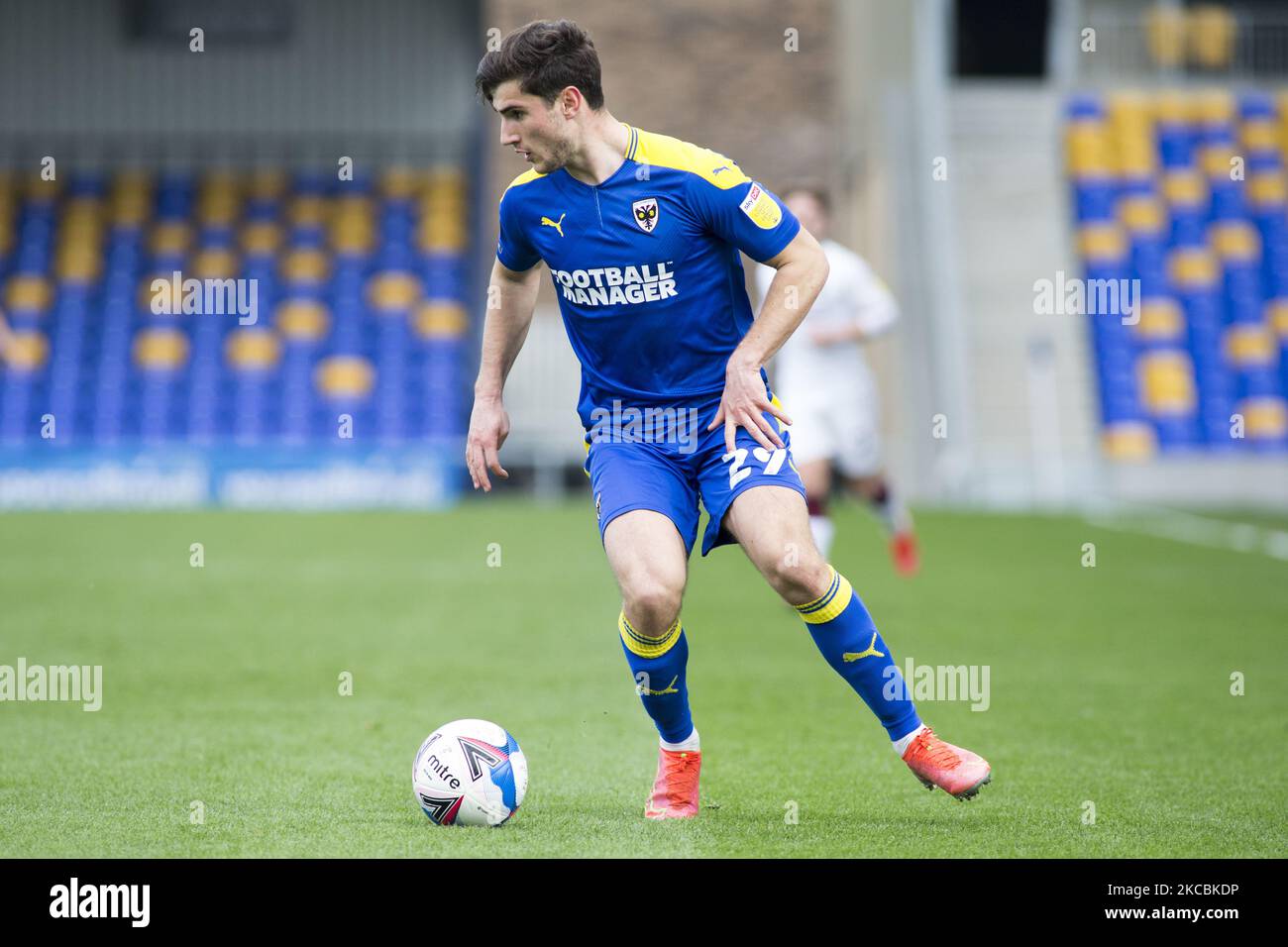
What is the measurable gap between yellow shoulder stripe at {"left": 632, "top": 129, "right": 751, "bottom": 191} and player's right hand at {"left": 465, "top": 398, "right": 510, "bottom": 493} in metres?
0.85

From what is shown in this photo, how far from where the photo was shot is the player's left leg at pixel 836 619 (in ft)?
15.1

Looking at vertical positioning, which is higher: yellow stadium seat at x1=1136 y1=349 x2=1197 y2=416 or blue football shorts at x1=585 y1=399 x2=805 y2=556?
yellow stadium seat at x1=1136 y1=349 x2=1197 y2=416

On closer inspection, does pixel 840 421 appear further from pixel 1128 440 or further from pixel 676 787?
pixel 1128 440

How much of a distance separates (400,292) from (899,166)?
736 cm

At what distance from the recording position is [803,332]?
10758 millimetres

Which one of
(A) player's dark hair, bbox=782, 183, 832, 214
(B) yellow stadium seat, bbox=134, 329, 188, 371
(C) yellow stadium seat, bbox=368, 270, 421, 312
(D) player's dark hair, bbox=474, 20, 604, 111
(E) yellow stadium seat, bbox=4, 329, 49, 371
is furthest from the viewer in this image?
(C) yellow stadium seat, bbox=368, 270, 421, 312

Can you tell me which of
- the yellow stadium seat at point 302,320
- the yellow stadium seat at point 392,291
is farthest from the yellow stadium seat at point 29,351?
the yellow stadium seat at point 392,291

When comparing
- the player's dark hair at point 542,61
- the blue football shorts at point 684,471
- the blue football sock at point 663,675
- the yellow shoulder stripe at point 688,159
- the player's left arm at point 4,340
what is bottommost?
the blue football sock at point 663,675

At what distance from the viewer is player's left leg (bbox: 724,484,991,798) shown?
181 inches

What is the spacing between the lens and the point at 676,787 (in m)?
4.81

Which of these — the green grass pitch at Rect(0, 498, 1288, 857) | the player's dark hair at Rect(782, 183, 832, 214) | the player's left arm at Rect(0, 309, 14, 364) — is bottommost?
the green grass pitch at Rect(0, 498, 1288, 857)

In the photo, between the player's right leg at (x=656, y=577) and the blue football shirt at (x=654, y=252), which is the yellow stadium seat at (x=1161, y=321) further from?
the player's right leg at (x=656, y=577)

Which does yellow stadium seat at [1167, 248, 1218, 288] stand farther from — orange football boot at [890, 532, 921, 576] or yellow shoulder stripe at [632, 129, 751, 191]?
yellow shoulder stripe at [632, 129, 751, 191]

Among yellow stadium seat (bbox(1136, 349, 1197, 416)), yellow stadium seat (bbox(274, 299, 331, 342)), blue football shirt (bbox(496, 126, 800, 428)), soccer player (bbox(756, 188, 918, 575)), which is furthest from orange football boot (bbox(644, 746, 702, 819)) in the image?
yellow stadium seat (bbox(274, 299, 331, 342))
